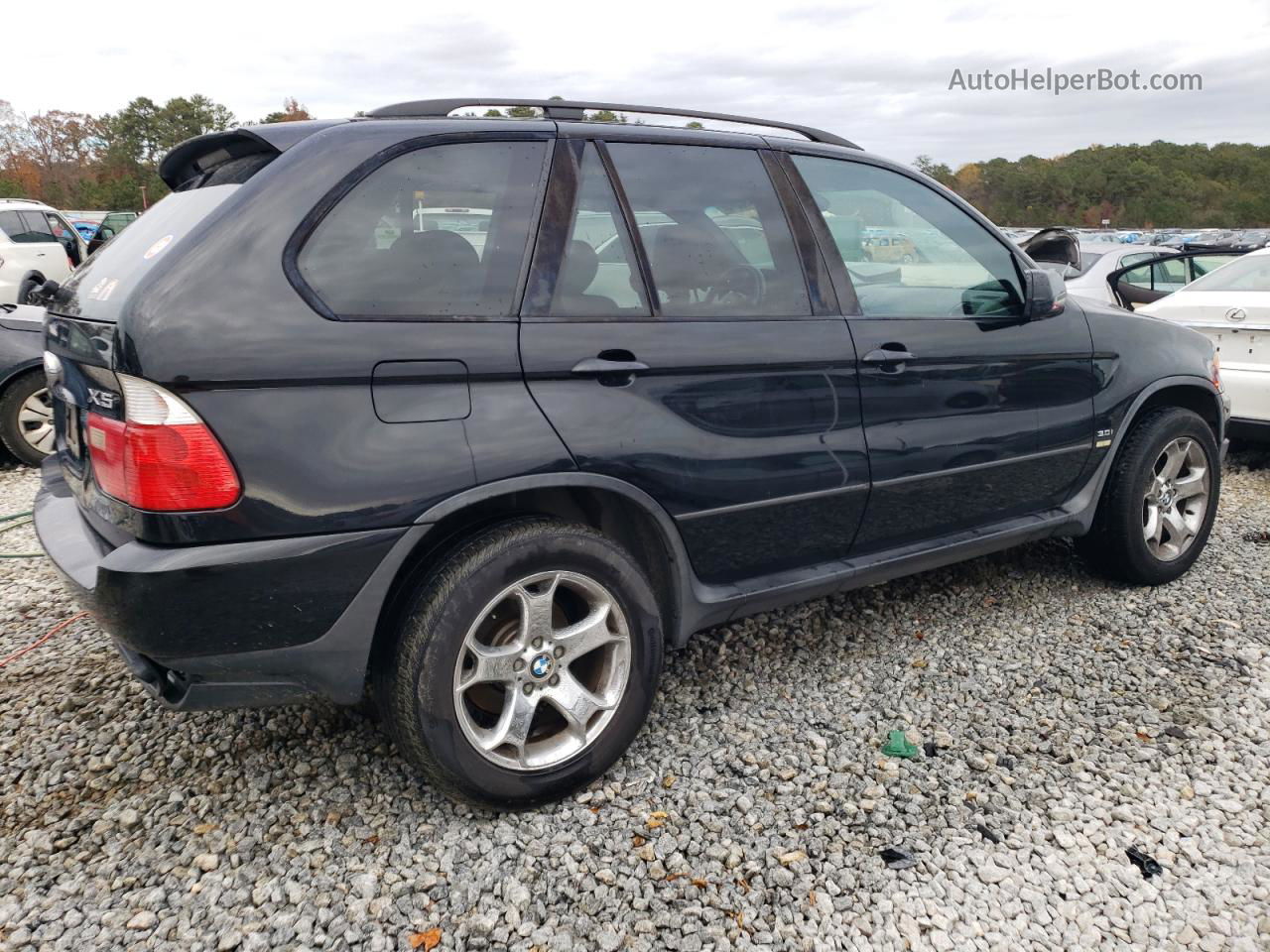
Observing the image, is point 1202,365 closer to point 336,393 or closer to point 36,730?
point 336,393

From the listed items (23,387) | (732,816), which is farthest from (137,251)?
(23,387)

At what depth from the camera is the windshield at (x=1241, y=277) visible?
20.6 ft

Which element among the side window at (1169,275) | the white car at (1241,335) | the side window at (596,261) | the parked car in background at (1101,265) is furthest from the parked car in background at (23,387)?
the side window at (1169,275)

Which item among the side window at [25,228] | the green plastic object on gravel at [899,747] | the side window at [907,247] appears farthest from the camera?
the side window at [25,228]

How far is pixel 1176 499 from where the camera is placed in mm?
4180

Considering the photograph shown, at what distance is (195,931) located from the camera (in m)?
2.15

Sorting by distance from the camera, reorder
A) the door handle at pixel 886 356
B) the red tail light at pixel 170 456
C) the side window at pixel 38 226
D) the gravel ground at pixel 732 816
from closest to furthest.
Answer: the red tail light at pixel 170 456 → the gravel ground at pixel 732 816 → the door handle at pixel 886 356 → the side window at pixel 38 226

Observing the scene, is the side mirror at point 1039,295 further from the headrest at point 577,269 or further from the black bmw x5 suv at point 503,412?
the headrest at point 577,269

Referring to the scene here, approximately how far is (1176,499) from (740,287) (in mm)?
2526

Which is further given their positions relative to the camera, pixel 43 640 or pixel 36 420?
pixel 36 420

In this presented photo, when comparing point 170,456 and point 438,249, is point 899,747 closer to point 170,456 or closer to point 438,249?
point 438,249

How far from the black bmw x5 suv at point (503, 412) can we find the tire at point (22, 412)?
13.4 ft

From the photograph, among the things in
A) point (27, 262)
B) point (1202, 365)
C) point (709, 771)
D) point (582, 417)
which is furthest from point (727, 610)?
point (27, 262)

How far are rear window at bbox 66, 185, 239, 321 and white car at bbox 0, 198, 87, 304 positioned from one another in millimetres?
9819
